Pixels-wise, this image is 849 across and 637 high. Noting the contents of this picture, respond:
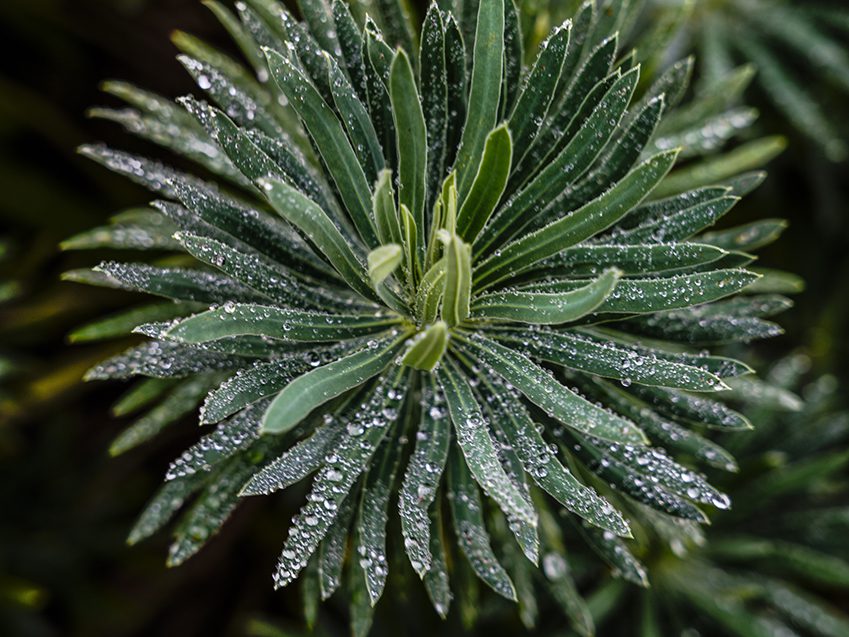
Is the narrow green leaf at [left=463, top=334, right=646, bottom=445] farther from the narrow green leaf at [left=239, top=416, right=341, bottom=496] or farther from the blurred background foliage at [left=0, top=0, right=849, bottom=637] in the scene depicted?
the blurred background foliage at [left=0, top=0, right=849, bottom=637]

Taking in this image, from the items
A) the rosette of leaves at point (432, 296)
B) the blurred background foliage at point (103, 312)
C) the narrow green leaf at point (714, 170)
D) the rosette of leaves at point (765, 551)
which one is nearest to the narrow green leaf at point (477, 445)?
the rosette of leaves at point (432, 296)

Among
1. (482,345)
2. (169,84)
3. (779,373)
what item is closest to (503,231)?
(482,345)

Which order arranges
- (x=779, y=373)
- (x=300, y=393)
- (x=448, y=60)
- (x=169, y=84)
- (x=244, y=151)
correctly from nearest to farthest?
(x=300, y=393) → (x=244, y=151) → (x=448, y=60) → (x=779, y=373) → (x=169, y=84)

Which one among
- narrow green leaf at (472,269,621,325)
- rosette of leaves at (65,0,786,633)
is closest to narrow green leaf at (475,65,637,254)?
rosette of leaves at (65,0,786,633)

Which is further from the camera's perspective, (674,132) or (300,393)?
(674,132)

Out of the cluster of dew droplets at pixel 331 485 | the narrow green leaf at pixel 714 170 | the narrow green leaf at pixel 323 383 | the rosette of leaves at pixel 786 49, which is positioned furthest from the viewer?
the rosette of leaves at pixel 786 49

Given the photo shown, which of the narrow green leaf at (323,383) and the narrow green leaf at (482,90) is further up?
the narrow green leaf at (482,90)

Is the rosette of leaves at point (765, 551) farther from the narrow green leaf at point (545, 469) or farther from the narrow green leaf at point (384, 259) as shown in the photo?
the narrow green leaf at point (384, 259)

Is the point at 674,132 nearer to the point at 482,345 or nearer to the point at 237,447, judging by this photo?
the point at 482,345
